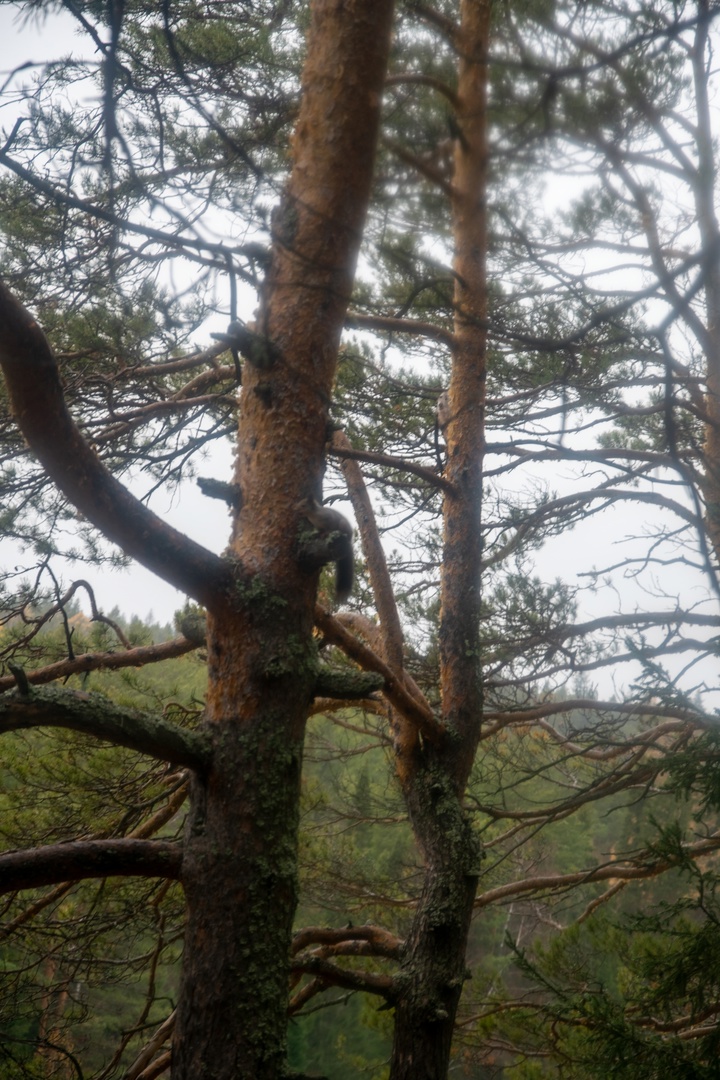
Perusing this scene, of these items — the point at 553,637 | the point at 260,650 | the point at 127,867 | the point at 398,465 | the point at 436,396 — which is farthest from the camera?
the point at 436,396

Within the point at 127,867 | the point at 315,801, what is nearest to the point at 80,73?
the point at 127,867

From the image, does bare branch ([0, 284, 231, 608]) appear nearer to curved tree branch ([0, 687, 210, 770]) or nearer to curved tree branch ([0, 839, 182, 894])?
curved tree branch ([0, 687, 210, 770])

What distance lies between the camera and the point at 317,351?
2.50 m

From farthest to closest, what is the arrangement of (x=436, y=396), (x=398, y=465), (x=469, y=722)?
(x=436, y=396) → (x=469, y=722) → (x=398, y=465)

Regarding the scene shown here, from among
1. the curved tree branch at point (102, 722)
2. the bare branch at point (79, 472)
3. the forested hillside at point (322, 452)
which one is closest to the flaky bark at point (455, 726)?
the forested hillside at point (322, 452)

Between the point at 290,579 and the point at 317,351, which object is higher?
the point at 317,351

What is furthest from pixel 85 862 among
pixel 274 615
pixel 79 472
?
pixel 79 472

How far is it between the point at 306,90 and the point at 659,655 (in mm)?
3135

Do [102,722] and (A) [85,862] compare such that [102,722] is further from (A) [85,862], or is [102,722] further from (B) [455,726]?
(B) [455,726]

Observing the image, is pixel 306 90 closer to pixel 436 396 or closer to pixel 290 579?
pixel 290 579

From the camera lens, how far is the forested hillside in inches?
74.0

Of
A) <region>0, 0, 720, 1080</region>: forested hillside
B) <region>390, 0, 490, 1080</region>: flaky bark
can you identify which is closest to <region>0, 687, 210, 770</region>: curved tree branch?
<region>0, 0, 720, 1080</region>: forested hillside

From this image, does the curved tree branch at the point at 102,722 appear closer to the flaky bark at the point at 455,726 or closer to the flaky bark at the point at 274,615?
the flaky bark at the point at 274,615

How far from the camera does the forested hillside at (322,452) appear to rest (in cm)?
188
